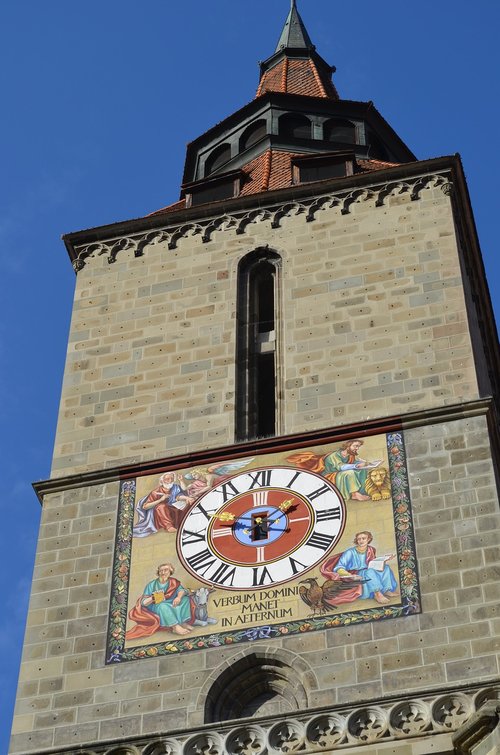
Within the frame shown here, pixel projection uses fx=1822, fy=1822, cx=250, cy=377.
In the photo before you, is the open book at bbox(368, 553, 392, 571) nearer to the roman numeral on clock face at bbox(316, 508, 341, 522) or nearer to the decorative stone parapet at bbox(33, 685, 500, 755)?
the roman numeral on clock face at bbox(316, 508, 341, 522)

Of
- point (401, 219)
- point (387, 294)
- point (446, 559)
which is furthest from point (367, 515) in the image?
point (401, 219)

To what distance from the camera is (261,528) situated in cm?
1966

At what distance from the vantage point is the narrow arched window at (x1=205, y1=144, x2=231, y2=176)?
2822 centimetres

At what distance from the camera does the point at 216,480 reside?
2036 cm

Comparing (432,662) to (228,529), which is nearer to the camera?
(432,662)

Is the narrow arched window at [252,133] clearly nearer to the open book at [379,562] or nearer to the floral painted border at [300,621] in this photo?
the floral painted border at [300,621]

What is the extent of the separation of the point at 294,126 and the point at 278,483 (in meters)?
9.68

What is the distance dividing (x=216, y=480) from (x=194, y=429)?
1144 mm

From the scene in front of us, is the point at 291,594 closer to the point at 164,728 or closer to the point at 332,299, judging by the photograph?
the point at 164,728

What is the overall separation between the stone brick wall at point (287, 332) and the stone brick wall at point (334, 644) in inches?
56.7

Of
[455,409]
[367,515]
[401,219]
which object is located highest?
[401,219]

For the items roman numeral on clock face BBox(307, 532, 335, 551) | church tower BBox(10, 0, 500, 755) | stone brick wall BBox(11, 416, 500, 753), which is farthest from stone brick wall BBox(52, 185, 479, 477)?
roman numeral on clock face BBox(307, 532, 335, 551)

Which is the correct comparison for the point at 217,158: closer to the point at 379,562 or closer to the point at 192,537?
the point at 192,537

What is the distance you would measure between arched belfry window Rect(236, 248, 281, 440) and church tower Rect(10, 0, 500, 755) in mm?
31
